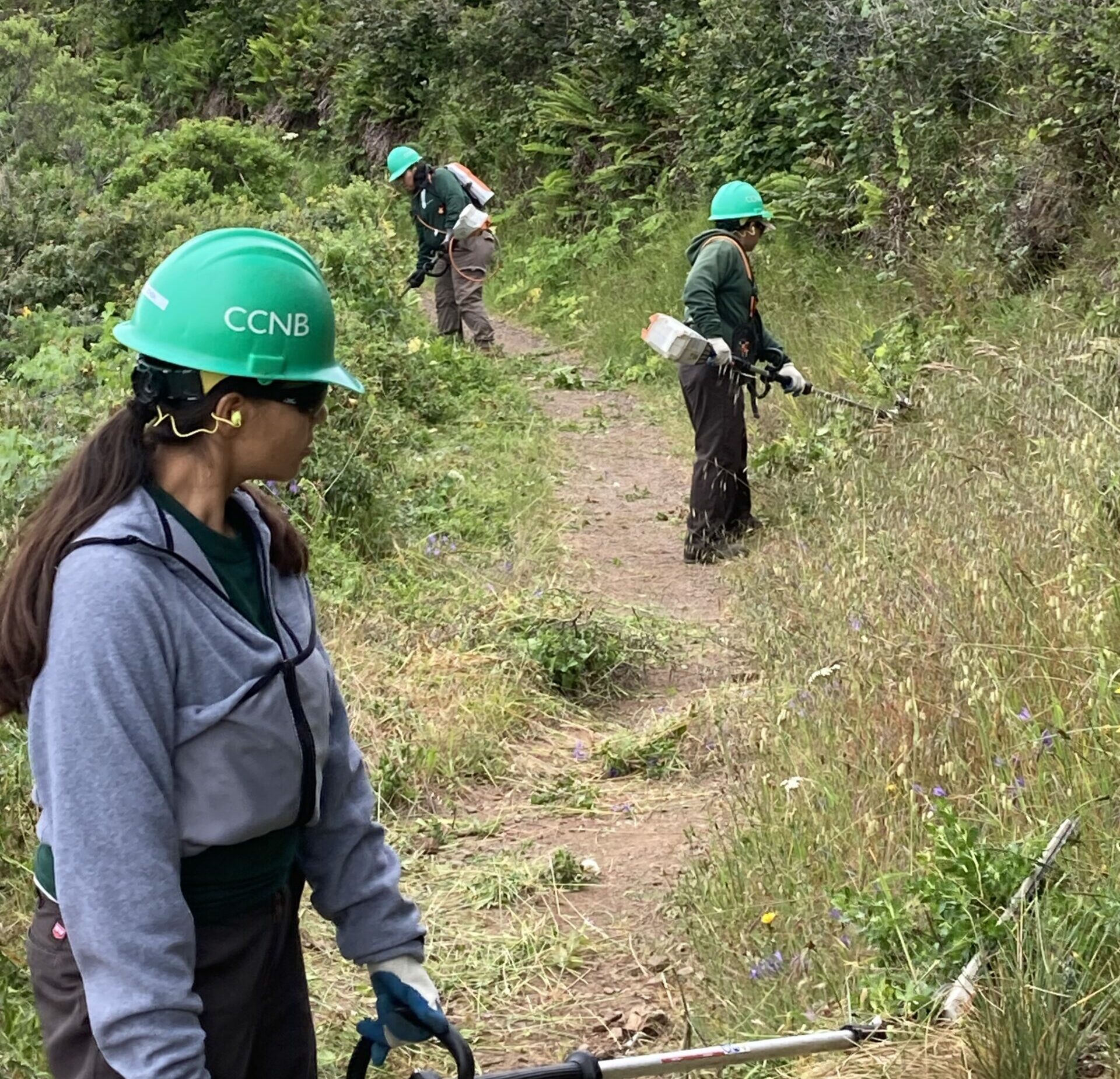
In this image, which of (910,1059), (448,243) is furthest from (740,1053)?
(448,243)

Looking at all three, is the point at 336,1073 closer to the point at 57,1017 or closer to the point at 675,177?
the point at 57,1017

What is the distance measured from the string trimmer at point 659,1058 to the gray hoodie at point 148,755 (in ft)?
1.30

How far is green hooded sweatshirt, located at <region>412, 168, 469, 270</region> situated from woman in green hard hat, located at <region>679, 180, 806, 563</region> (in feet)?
17.4

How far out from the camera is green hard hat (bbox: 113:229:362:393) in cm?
205

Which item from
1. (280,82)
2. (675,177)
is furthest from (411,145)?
(675,177)

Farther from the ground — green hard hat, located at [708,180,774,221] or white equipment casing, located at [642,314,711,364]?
green hard hat, located at [708,180,774,221]

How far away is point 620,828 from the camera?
4918mm

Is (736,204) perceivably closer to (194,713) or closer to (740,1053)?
(740,1053)

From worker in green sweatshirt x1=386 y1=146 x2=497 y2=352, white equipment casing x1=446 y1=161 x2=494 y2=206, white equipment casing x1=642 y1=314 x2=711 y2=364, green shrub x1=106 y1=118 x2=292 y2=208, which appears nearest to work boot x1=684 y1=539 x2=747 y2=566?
white equipment casing x1=642 y1=314 x2=711 y2=364

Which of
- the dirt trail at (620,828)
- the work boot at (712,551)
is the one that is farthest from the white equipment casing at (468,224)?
the work boot at (712,551)

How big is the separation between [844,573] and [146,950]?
3.74 m

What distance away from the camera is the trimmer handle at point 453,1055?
79.7 inches

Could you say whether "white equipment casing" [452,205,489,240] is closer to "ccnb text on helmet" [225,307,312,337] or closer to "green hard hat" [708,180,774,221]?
"green hard hat" [708,180,774,221]

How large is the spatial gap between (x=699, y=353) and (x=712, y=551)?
1120 mm
